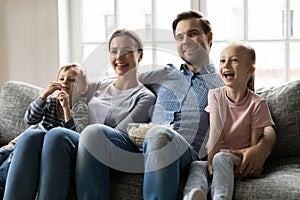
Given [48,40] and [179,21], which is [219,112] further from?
[48,40]

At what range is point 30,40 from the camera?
317cm

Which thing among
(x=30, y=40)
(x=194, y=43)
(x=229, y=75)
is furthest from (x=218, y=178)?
(x=30, y=40)

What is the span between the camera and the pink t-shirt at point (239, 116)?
7.06 ft

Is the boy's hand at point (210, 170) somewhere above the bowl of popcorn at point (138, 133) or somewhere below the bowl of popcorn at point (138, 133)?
below

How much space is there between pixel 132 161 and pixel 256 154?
491mm

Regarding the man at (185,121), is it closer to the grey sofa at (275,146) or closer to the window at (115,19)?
the grey sofa at (275,146)

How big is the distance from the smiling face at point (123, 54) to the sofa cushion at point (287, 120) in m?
0.66

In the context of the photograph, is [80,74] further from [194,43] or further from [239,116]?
[239,116]

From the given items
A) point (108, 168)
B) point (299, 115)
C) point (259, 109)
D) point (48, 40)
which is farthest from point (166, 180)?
point (48, 40)

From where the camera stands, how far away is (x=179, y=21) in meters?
2.42

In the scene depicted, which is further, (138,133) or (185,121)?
(185,121)

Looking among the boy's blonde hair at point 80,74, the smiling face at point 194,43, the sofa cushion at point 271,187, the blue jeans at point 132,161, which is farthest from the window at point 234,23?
the sofa cushion at point 271,187

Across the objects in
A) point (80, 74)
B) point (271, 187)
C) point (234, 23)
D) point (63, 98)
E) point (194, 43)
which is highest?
point (234, 23)

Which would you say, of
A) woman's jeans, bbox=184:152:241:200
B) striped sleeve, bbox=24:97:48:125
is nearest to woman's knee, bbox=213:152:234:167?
woman's jeans, bbox=184:152:241:200
